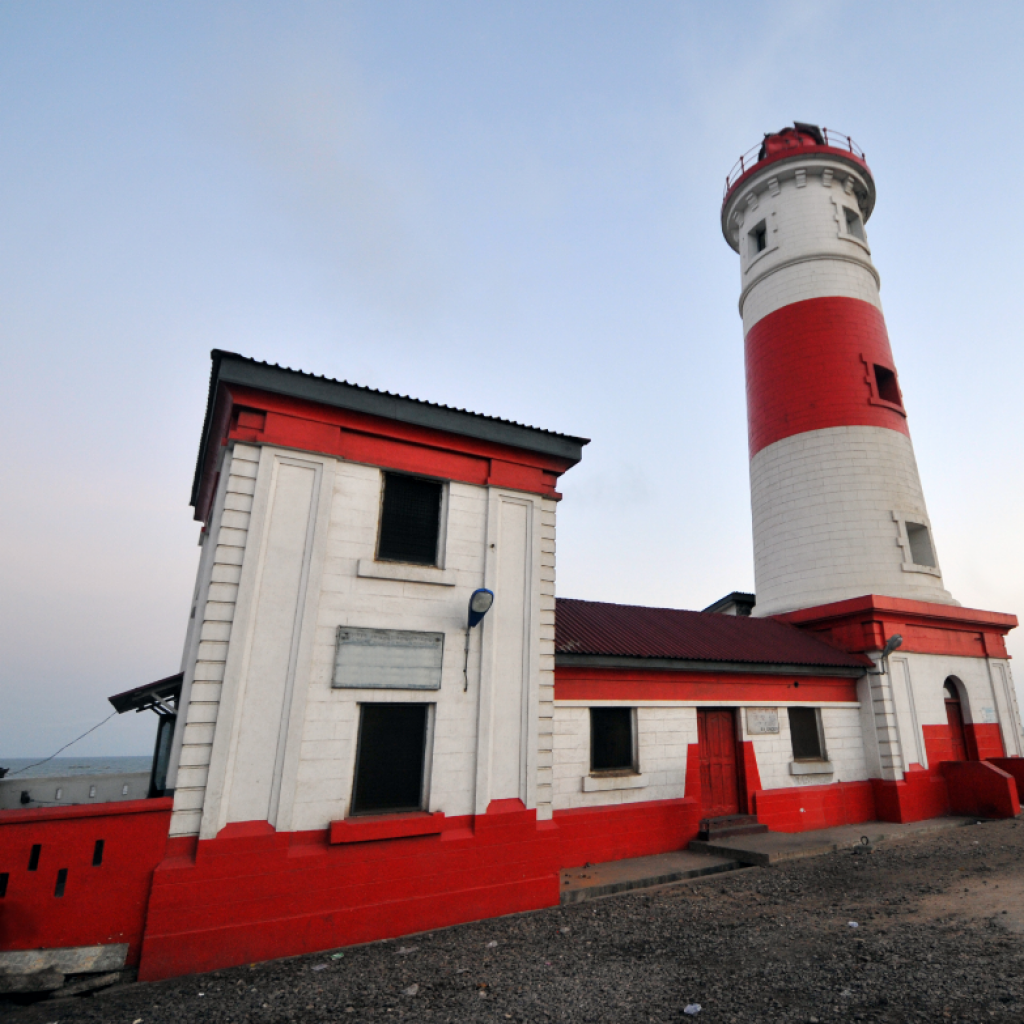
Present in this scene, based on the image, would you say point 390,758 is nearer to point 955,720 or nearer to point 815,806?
point 815,806

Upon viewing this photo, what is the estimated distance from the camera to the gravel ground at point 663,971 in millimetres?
5137

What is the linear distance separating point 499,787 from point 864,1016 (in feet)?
14.3

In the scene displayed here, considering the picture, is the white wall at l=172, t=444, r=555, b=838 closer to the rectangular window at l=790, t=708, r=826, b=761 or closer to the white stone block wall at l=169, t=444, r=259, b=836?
the white stone block wall at l=169, t=444, r=259, b=836

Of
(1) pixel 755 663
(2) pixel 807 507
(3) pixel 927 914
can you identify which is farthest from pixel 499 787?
(2) pixel 807 507

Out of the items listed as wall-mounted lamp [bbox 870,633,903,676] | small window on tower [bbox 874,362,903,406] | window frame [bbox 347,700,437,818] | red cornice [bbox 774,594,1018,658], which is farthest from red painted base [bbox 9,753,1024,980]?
small window on tower [bbox 874,362,903,406]

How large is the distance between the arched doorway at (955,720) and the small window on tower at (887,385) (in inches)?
315

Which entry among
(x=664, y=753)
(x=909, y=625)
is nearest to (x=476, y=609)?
(x=664, y=753)

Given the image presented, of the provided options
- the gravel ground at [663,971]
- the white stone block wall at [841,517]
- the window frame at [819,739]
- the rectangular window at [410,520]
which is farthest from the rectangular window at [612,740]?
the white stone block wall at [841,517]

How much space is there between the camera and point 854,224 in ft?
65.1

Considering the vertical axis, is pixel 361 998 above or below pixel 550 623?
below

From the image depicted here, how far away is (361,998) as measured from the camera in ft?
18.0

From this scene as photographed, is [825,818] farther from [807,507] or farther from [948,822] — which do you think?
[807,507]

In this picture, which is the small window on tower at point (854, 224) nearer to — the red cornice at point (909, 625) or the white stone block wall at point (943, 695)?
the red cornice at point (909, 625)

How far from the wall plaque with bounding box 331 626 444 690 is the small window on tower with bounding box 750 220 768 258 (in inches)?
733
